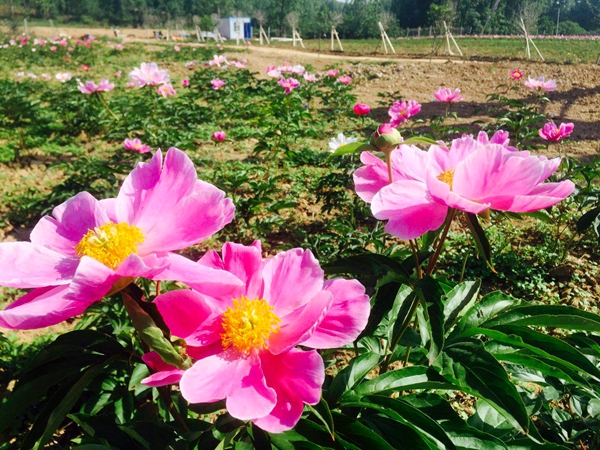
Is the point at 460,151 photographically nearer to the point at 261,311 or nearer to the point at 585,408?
the point at 261,311

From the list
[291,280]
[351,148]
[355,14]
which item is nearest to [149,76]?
[351,148]

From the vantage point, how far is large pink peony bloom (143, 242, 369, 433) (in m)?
0.55

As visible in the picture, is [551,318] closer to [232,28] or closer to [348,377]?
[348,377]

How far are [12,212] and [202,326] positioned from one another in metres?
3.78

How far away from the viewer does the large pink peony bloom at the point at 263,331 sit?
547 millimetres

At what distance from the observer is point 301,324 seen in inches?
22.5

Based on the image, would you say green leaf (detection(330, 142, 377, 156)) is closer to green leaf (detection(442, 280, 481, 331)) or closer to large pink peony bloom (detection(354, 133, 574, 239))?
large pink peony bloom (detection(354, 133, 574, 239))

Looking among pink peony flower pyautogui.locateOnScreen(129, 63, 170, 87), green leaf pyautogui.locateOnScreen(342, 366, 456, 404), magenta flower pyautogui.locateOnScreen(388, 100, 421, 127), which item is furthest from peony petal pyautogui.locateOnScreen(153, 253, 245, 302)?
pink peony flower pyautogui.locateOnScreen(129, 63, 170, 87)

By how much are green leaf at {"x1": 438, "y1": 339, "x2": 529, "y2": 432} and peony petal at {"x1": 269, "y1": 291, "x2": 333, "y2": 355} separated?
0.34m

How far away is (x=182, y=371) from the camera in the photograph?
57 centimetres

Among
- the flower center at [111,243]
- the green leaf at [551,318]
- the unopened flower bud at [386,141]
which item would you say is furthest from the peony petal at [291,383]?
the green leaf at [551,318]

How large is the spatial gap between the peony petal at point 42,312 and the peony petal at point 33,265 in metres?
0.02

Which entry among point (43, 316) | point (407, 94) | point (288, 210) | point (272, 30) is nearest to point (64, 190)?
point (288, 210)

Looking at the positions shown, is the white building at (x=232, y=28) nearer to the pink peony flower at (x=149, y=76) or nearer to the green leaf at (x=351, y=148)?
the pink peony flower at (x=149, y=76)
